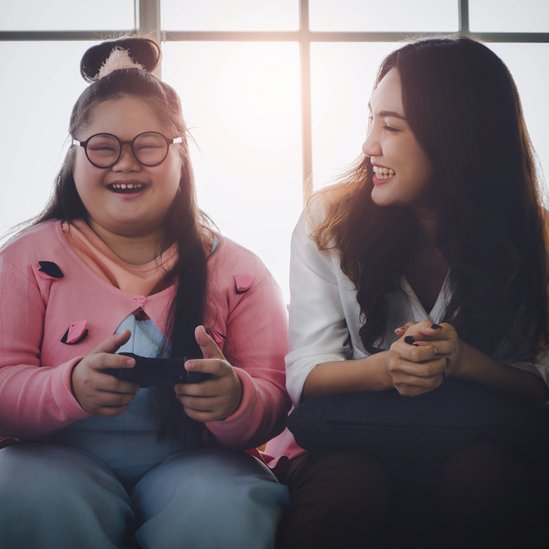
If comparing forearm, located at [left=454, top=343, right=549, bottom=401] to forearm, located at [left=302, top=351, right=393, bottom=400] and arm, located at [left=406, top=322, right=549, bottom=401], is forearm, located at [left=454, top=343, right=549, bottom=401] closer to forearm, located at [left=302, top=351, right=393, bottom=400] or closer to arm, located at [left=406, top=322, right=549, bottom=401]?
arm, located at [left=406, top=322, right=549, bottom=401]

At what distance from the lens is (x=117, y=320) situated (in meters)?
1.28

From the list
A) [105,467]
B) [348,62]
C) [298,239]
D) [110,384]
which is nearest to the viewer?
[110,384]

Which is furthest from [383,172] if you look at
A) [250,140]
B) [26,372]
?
[250,140]

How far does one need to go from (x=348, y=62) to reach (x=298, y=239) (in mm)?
1684

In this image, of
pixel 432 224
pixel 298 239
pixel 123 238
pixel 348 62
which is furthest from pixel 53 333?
pixel 348 62

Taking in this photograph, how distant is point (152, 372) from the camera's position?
1057 millimetres

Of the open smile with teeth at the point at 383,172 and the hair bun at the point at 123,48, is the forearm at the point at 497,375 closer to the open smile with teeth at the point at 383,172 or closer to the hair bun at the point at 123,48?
the open smile with teeth at the point at 383,172

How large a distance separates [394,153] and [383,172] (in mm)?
49

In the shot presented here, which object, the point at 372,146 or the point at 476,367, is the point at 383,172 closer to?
the point at 372,146

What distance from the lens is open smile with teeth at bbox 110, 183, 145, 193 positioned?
1324mm

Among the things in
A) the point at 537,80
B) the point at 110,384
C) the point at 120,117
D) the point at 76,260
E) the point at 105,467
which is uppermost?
the point at 537,80

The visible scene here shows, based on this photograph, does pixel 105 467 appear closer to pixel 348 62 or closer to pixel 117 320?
pixel 117 320

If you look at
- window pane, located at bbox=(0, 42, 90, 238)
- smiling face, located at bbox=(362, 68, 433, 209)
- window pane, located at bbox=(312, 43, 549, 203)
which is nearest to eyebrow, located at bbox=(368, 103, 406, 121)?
smiling face, located at bbox=(362, 68, 433, 209)

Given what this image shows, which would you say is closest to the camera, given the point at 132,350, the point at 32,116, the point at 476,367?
the point at 476,367
